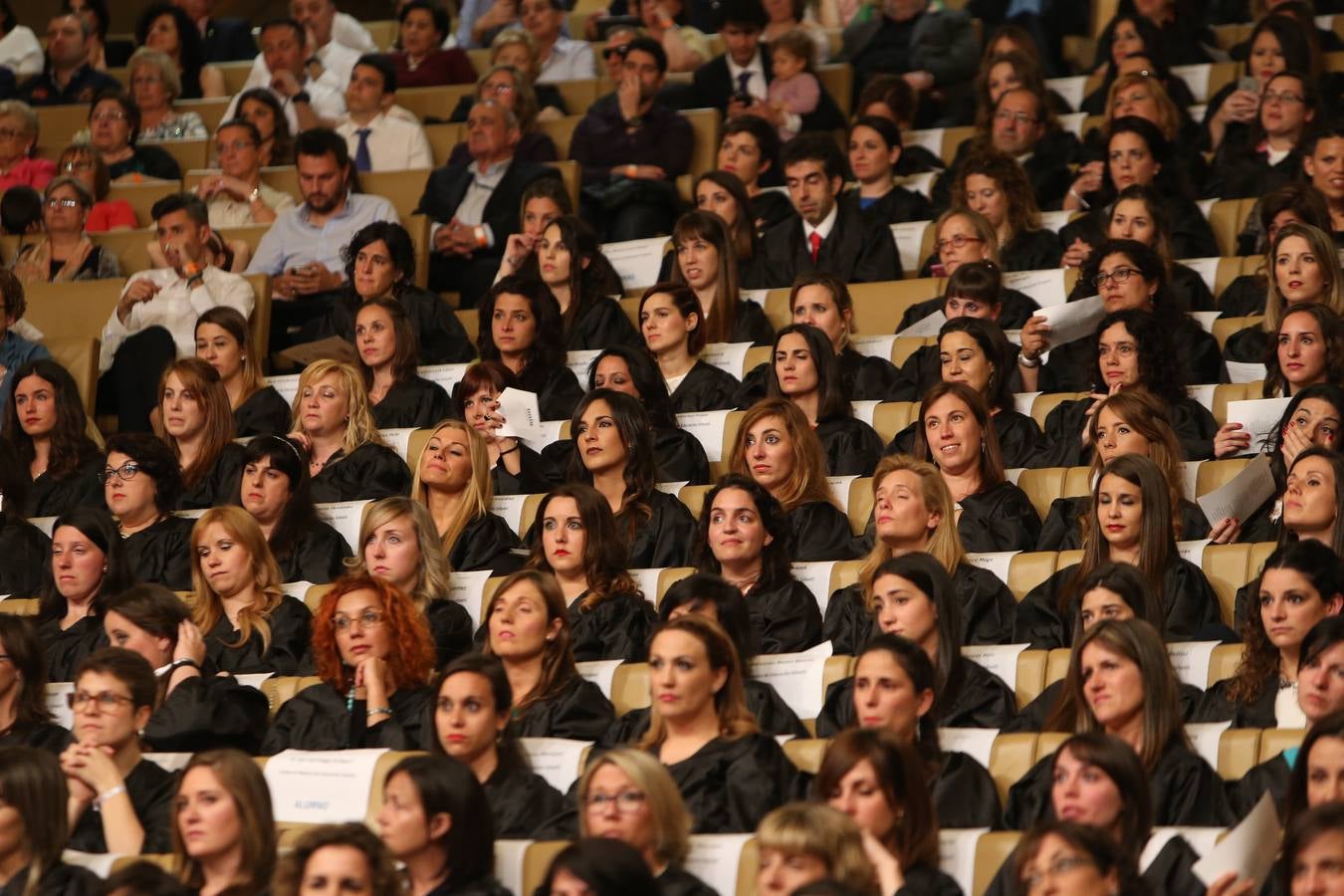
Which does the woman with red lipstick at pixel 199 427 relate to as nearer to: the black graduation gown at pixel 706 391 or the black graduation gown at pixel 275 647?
the black graduation gown at pixel 275 647

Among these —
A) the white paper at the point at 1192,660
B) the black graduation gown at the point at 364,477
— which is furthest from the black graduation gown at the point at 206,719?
the white paper at the point at 1192,660

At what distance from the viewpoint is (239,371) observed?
6578 millimetres

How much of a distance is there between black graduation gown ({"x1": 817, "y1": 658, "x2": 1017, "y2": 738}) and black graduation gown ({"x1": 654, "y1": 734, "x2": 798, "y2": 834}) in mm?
247

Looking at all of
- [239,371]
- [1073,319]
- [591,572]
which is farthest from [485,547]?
[1073,319]

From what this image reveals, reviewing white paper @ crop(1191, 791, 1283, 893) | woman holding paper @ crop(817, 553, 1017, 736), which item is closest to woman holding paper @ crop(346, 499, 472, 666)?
woman holding paper @ crop(817, 553, 1017, 736)

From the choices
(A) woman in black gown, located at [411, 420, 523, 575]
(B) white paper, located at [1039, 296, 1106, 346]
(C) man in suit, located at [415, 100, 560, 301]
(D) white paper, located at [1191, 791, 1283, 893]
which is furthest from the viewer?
(C) man in suit, located at [415, 100, 560, 301]

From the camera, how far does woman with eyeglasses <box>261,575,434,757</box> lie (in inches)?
188

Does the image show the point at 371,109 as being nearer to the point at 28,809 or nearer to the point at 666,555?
the point at 666,555

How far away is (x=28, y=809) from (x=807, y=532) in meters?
1.99

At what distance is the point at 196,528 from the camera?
5.40 meters

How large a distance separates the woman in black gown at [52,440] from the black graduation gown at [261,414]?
40 centimetres

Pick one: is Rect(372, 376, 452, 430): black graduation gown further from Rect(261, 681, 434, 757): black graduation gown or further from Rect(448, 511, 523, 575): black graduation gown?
Rect(261, 681, 434, 757): black graduation gown

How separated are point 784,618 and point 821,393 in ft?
3.27

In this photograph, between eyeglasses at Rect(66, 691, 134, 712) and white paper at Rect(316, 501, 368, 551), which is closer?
eyeglasses at Rect(66, 691, 134, 712)
